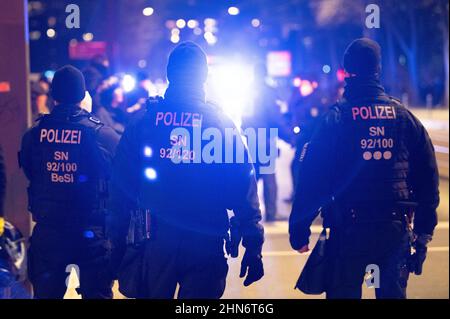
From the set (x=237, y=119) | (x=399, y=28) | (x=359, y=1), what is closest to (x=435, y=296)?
(x=237, y=119)

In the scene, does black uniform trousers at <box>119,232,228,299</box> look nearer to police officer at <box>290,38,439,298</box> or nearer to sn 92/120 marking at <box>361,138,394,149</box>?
police officer at <box>290,38,439,298</box>

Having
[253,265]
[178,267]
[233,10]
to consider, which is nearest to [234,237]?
[253,265]

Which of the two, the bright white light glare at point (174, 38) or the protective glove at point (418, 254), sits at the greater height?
the bright white light glare at point (174, 38)

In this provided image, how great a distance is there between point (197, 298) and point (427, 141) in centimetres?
172

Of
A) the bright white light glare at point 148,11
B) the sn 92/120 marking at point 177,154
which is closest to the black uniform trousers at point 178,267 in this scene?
the sn 92/120 marking at point 177,154

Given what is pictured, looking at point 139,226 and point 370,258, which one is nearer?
point 139,226

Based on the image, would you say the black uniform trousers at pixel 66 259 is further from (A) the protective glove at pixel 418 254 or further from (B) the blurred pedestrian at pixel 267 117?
(B) the blurred pedestrian at pixel 267 117

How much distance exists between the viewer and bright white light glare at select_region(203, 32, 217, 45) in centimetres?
710

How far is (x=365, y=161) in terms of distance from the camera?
456 centimetres

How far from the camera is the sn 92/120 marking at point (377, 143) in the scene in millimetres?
4559

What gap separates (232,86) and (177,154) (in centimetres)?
332

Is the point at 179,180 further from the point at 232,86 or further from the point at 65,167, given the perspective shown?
the point at 232,86

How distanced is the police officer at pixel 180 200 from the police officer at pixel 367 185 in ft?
1.40

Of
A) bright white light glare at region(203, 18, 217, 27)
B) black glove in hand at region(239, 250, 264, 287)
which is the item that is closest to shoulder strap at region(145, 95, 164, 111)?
black glove in hand at region(239, 250, 264, 287)
